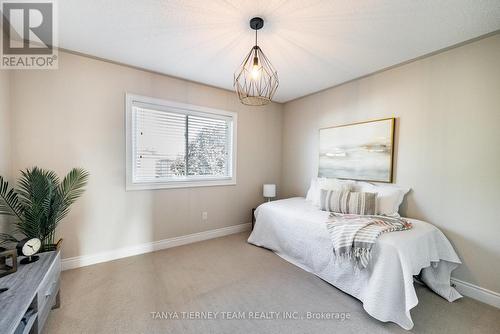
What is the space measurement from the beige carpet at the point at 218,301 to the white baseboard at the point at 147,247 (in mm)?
117

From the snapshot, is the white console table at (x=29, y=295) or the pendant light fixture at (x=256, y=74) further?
the pendant light fixture at (x=256, y=74)

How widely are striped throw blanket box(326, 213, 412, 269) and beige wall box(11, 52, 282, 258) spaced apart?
6.62 ft

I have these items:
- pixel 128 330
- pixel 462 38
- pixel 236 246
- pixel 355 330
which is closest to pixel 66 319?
pixel 128 330

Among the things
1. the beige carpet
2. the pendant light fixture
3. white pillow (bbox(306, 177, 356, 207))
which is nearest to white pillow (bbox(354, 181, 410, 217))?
white pillow (bbox(306, 177, 356, 207))

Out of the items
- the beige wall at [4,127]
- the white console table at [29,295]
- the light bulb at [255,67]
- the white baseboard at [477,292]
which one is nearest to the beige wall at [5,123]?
the beige wall at [4,127]

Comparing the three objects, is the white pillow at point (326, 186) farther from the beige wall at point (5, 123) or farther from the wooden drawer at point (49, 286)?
the beige wall at point (5, 123)

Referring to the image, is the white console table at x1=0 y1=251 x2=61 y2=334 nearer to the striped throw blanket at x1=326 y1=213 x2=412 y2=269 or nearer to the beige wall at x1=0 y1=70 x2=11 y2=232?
the beige wall at x1=0 y1=70 x2=11 y2=232

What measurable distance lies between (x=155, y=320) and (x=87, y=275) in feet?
3.85

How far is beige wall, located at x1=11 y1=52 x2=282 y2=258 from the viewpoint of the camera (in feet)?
7.19

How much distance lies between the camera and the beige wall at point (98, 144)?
219cm

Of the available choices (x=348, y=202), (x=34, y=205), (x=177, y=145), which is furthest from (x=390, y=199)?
(x=34, y=205)

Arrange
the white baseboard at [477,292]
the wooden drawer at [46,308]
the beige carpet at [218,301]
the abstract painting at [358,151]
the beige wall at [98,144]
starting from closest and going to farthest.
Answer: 1. the wooden drawer at [46,308]
2. the beige carpet at [218,301]
3. the white baseboard at [477,292]
4. the beige wall at [98,144]
5. the abstract painting at [358,151]

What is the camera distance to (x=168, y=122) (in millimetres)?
3010

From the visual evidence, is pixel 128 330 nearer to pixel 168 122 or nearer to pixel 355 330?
pixel 355 330
